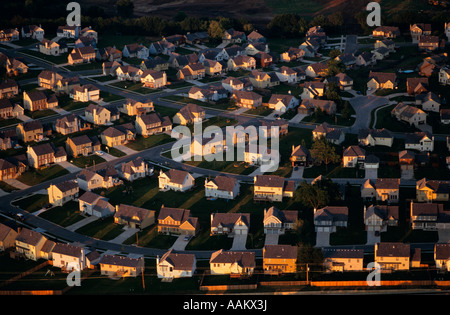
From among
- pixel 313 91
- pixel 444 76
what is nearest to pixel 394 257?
pixel 313 91

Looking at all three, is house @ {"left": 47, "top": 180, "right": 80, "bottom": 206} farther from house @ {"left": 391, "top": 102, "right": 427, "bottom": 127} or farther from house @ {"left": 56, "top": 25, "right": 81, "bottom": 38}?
house @ {"left": 56, "top": 25, "right": 81, "bottom": 38}

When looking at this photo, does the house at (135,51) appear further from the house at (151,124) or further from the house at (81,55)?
the house at (151,124)

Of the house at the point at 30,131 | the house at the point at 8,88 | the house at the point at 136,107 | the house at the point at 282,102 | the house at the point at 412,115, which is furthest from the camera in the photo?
the house at the point at 8,88

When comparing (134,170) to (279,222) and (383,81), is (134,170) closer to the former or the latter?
(279,222)

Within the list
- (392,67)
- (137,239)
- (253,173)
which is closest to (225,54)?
(392,67)

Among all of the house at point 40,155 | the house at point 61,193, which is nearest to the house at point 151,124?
the house at point 40,155

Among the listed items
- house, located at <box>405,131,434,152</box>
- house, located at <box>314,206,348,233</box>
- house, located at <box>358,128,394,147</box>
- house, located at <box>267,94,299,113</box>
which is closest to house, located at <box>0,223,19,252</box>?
house, located at <box>314,206,348,233</box>

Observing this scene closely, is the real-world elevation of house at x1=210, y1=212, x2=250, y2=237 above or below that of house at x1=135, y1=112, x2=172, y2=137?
below
